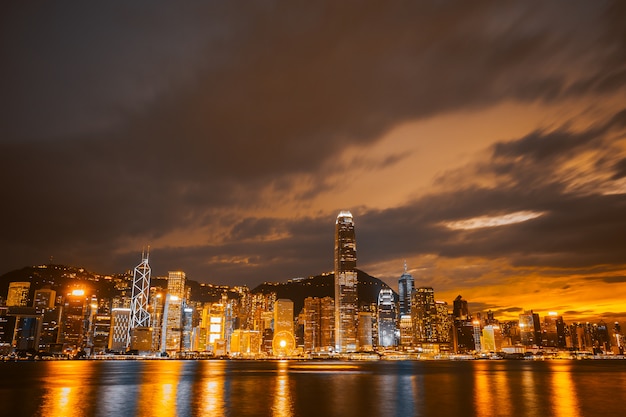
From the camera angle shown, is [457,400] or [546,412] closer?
[546,412]

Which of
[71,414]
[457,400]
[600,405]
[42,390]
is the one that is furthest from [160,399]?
[600,405]

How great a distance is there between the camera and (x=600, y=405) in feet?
207

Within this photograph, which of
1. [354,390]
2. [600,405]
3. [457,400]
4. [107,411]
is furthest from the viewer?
[354,390]

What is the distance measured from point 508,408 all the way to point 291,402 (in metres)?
27.3

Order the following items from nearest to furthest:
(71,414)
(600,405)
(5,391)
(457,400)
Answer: (71,414)
(600,405)
(457,400)
(5,391)

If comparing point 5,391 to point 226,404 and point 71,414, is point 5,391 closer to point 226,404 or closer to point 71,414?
point 71,414

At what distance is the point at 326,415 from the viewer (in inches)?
2052

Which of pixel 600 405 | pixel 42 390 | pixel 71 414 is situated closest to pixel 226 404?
pixel 71 414

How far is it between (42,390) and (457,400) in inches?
2519

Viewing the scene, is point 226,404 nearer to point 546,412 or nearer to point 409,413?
point 409,413

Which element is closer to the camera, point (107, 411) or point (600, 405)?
point (107, 411)

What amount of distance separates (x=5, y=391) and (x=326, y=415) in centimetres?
5530

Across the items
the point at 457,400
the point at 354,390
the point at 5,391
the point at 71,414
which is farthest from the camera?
the point at 354,390

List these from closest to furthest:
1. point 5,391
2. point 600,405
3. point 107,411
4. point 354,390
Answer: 1. point 107,411
2. point 600,405
3. point 5,391
4. point 354,390
